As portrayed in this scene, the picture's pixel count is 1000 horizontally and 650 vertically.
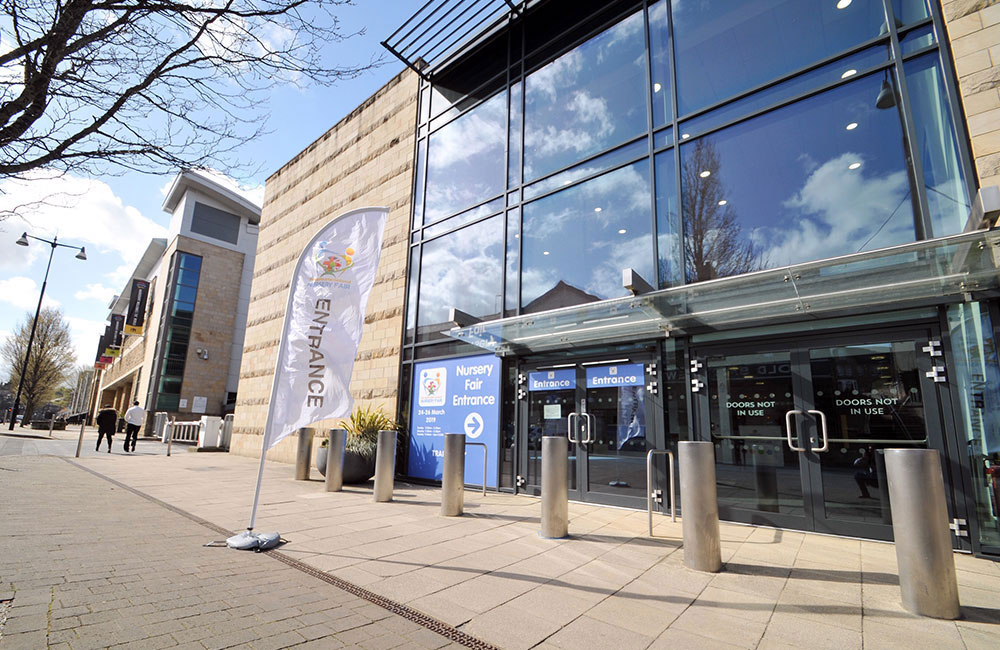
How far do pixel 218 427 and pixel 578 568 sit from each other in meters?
17.3

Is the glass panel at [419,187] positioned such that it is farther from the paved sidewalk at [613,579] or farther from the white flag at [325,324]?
the paved sidewalk at [613,579]

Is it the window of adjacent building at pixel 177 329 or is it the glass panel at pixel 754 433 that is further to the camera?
the window of adjacent building at pixel 177 329

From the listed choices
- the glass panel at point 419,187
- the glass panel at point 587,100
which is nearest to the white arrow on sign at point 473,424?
the glass panel at point 587,100

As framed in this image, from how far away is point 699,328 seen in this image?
6.48 meters

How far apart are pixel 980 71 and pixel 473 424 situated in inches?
321

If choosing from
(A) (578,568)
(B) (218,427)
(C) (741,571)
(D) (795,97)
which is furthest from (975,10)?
(B) (218,427)

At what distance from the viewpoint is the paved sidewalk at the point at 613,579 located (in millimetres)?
2840

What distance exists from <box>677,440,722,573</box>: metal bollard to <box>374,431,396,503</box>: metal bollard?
14.3 feet

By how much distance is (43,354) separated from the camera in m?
37.1

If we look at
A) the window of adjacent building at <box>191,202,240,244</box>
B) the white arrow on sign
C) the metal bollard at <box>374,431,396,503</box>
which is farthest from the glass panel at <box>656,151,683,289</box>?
the window of adjacent building at <box>191,202,240,244</box>

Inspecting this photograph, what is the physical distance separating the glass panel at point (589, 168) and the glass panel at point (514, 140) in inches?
18.7

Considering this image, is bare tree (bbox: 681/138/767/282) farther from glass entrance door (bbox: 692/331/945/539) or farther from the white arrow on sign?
the white arrow on sign

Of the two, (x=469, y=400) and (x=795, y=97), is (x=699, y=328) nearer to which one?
(x=795, y=97)

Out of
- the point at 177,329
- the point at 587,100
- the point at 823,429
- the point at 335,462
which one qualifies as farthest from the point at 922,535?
the point at 177,329
